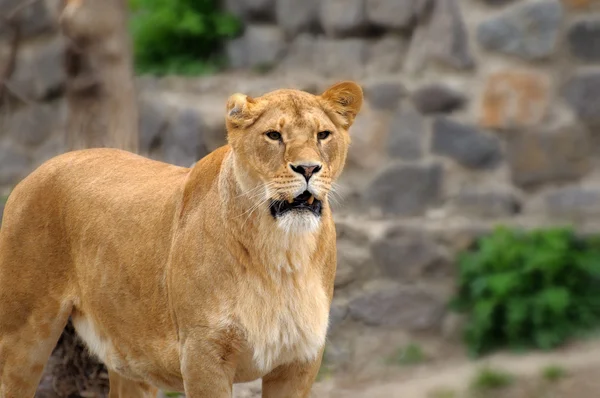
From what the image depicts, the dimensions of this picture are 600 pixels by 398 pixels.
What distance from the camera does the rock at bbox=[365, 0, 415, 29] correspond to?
644cm

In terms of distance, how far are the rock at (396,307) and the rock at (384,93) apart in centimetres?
105

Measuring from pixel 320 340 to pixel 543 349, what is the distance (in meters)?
2.38

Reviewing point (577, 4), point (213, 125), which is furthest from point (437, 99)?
point (213, 125)

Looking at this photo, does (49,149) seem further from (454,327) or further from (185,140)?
(454,327)

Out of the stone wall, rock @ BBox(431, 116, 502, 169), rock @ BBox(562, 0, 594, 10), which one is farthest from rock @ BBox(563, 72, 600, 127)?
rock @ BBox(431, 116, 502, 169)

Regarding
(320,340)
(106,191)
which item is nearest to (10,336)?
(106,191)

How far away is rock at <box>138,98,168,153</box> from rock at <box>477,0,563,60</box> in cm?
209

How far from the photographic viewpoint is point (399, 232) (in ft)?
21.3

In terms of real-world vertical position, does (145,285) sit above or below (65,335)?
above

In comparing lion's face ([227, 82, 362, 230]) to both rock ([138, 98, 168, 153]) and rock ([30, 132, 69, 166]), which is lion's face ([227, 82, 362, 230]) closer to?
rock ([138, 98, 168, 153])

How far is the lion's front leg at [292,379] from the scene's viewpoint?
3988 mm

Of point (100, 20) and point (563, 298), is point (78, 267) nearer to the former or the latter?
point (100, 20)

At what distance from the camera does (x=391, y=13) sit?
21.2ft

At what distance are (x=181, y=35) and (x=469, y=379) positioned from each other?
2.83 m
